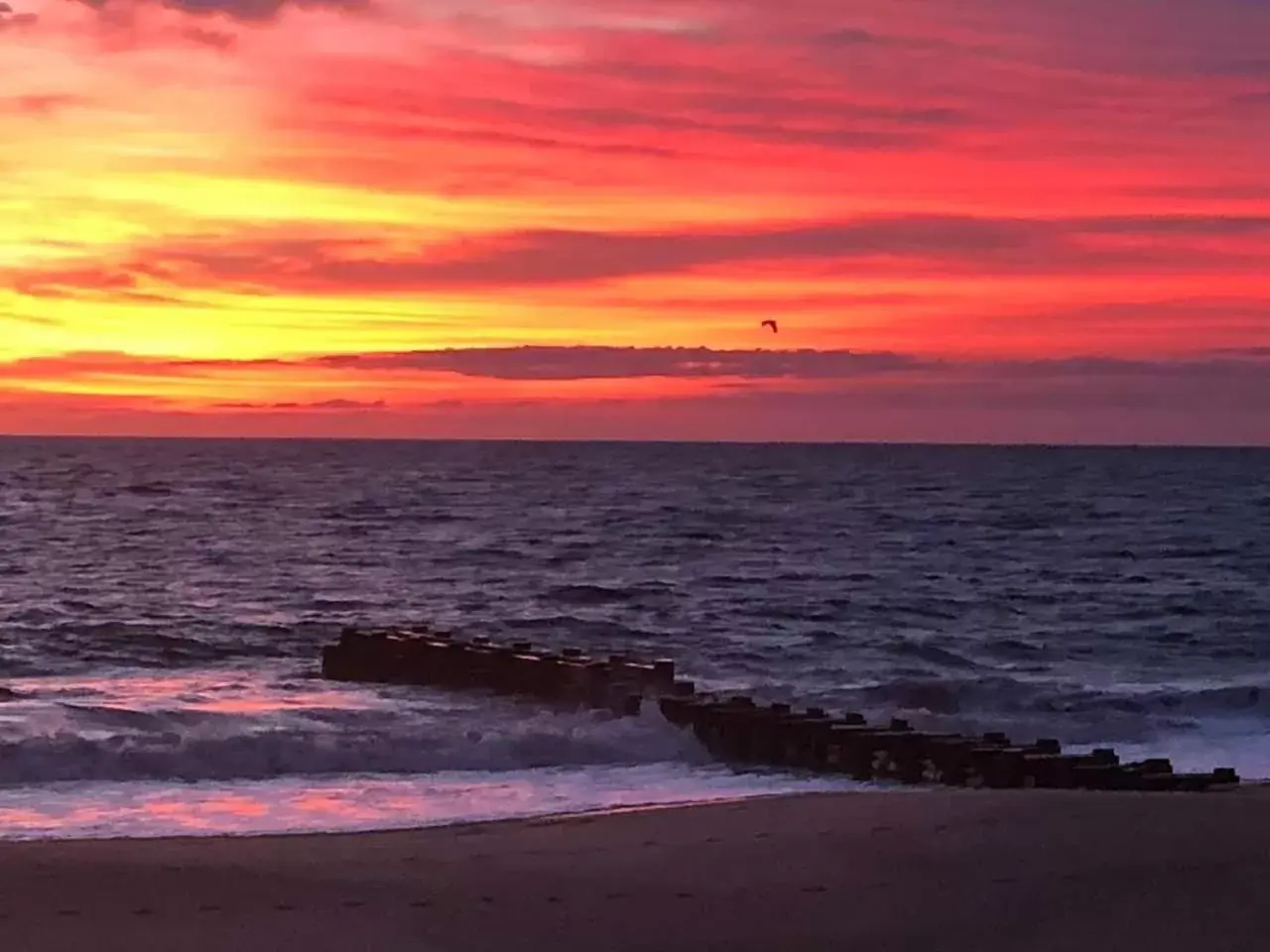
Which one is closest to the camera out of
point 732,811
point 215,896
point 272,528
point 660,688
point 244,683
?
point 215,896

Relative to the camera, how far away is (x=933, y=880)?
391 inches

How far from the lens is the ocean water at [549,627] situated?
1733 cm

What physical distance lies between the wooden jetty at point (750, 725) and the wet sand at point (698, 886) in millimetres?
3235

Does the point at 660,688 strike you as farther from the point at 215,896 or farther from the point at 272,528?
the point at 272,528

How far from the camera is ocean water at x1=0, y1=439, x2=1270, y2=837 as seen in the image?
17328mm

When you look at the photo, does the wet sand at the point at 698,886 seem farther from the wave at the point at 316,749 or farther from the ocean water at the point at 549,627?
the wave at the point at 316,749

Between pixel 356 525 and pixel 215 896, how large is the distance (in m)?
56.8

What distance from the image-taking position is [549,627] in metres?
37.4

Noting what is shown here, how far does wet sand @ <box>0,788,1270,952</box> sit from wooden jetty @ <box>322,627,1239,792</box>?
3.24m

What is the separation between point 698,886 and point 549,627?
90.7 feet

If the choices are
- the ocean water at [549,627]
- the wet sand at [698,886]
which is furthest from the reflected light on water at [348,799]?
the wet sand at [698,886]

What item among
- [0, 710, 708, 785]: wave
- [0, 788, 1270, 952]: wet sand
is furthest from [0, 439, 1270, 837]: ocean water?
[0, 788, 1270, 952]: wet sand

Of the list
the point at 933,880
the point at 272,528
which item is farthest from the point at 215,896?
the point at 272,528

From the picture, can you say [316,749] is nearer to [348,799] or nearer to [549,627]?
[348,799]
